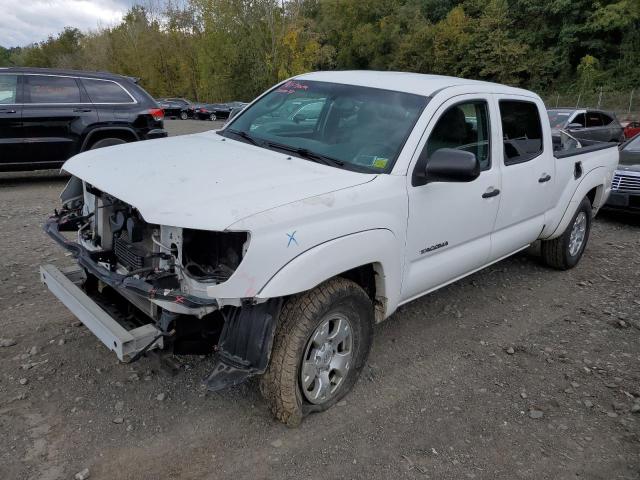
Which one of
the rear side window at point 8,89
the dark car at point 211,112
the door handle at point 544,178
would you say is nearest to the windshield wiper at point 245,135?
the door handle at point 544,178

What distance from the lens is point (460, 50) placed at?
50.5m

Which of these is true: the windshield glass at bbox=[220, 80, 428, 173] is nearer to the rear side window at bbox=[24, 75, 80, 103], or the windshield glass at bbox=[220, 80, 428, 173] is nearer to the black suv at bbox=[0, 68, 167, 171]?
the black suv at bbox=[0, 68, 167, 171]

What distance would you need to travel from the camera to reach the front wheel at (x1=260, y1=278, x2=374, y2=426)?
9.50 feet

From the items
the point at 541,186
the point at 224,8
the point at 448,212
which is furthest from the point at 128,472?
the point at 224,8

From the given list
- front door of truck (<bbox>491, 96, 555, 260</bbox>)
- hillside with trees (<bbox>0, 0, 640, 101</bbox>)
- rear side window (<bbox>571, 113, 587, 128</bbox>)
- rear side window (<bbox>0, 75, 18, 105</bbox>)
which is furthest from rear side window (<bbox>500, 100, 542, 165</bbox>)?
hillside with trees (<bbox>0, 0, 640, 101</bbox>)

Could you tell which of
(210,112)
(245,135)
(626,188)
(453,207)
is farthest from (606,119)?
(210,112)

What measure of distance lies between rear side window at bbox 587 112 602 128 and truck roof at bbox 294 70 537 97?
10.8 meters

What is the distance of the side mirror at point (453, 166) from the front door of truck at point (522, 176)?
46.2 inches

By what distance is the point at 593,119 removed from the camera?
46.5 ft

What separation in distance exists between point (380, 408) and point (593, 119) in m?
13.4

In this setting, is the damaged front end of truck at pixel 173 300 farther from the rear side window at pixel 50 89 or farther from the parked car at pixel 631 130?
the parked car at pixel 631 130

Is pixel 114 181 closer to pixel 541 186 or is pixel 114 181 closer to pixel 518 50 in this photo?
pixel 541 186

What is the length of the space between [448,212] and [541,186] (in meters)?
1.57

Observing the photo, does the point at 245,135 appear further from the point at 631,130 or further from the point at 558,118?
the point at 631,130
